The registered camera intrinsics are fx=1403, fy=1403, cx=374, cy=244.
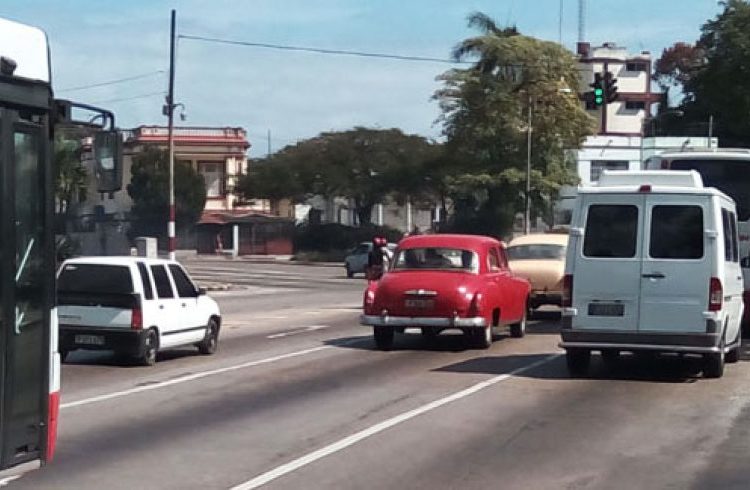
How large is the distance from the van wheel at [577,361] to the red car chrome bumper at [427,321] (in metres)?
3.24

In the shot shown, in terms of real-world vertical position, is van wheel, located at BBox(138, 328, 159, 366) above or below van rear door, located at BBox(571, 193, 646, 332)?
below

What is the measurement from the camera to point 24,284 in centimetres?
835

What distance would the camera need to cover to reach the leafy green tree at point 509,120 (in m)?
74.1

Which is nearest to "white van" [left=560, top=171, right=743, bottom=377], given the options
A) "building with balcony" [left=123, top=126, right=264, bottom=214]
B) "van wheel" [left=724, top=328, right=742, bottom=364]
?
"van wheel" [left=724, top=328, right=742, bottom=364]

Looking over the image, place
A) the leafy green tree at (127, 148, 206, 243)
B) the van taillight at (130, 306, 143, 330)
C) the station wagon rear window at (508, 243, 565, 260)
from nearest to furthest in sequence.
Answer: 1. the van taillight at (130, 306, 143, 330)
2. the station wagon rear window at (508, 243, 565, 260)
3. the leafy green tree at (127, 148, 206, 243)

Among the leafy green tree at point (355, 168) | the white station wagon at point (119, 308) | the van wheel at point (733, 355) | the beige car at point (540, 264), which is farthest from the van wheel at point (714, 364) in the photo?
the leafy green tree at point (355, 168)

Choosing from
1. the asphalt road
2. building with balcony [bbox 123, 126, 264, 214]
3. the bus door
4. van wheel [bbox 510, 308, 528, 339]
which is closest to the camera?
the bus door

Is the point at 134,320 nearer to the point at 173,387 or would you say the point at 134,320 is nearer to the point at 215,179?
the point at 173,387

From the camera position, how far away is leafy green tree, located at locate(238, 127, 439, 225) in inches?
3280

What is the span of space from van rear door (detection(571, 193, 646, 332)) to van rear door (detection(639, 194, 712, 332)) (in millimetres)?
144

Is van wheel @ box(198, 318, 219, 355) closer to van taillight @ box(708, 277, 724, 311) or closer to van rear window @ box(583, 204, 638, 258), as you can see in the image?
van rear window @ box(583, 204, 638, 258)

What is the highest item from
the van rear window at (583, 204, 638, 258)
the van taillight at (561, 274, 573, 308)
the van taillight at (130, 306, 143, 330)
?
the van rear window at (583, 204, 638, 258)

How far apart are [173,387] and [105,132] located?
834cm

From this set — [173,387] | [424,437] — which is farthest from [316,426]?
[173,387]
